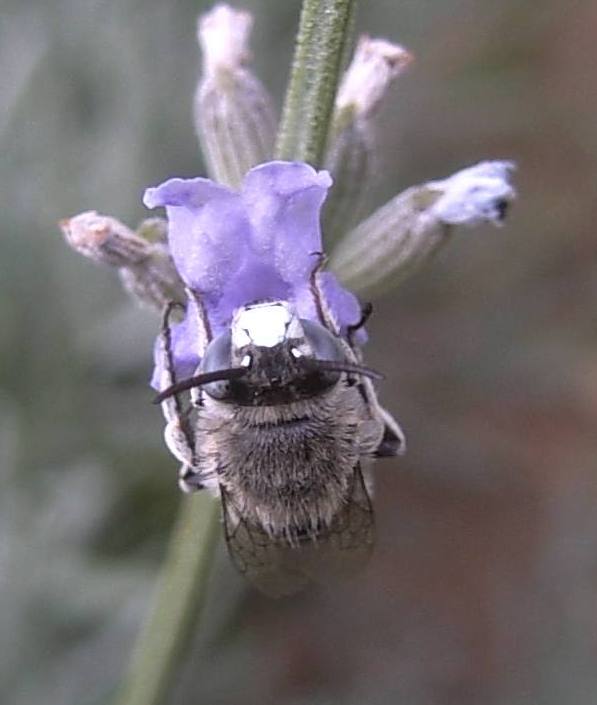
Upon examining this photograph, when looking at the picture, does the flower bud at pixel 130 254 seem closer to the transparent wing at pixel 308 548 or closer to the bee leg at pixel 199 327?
the bee leg at pixel 199 327

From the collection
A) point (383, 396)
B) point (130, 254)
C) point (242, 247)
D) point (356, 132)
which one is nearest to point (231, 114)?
point (356, 132)

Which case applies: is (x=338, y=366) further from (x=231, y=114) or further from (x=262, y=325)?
(x=231, y=114)

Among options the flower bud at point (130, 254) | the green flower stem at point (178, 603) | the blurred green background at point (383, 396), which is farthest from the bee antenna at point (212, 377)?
the blurred green background at point (383, 396)

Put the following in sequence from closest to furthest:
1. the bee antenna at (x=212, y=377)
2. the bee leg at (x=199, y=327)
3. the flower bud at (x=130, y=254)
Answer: the bee antenna at (x=212, y=377), the bee leg at (x=199, y=327), the flower bud at (x=130, y=254)

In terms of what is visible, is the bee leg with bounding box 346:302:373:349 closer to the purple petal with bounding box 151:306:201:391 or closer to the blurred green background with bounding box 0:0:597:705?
the purple petal with bounding box 151:306:201:391

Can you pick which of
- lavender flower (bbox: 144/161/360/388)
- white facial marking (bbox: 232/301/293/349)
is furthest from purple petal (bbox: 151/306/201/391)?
white facial marking (bbox: 232/301/293/349)
